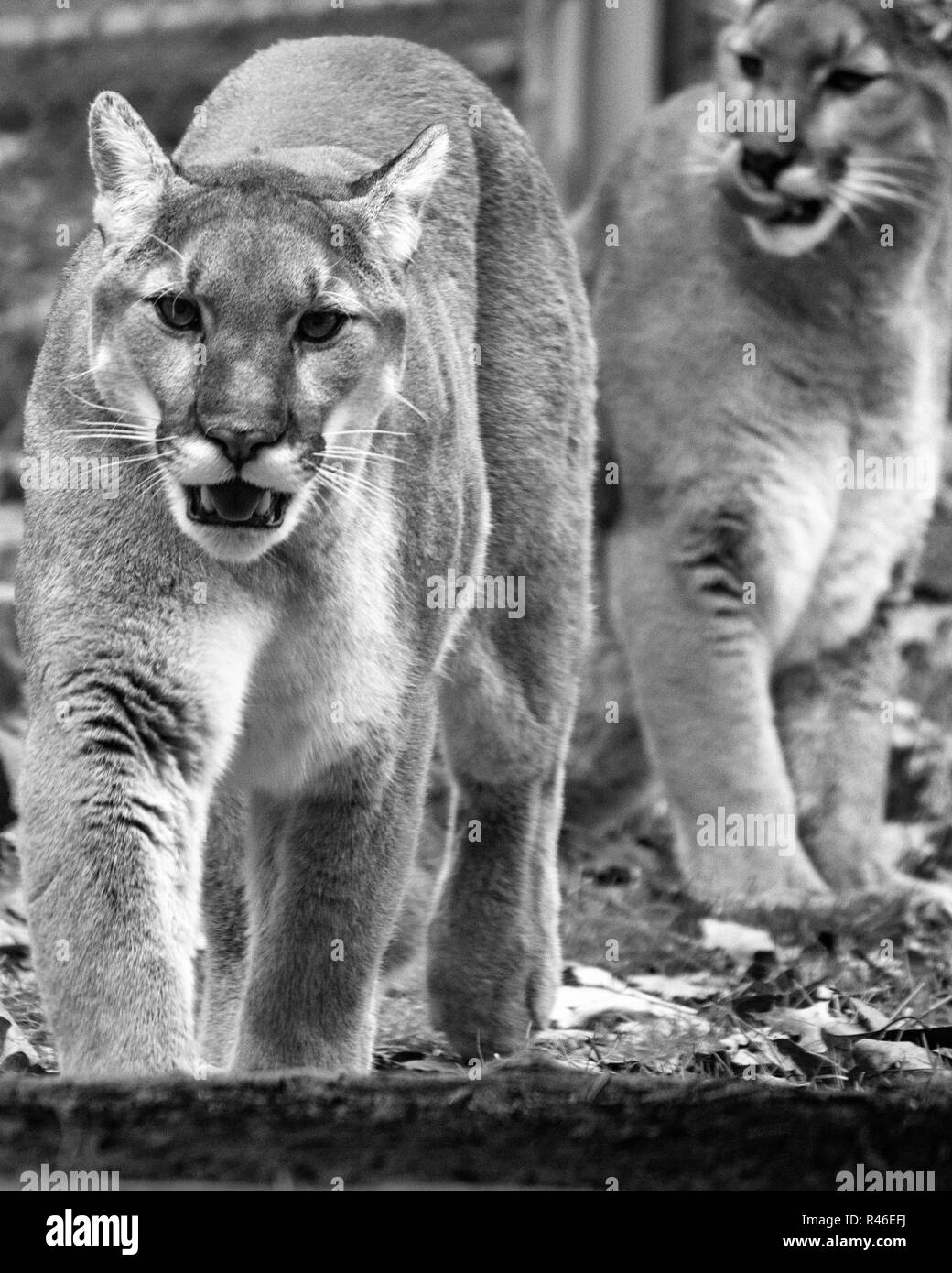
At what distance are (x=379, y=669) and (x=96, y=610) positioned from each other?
54cm

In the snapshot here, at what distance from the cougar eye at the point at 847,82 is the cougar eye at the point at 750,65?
0.58 feet

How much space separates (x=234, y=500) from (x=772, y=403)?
109 inches

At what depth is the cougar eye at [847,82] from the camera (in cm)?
578

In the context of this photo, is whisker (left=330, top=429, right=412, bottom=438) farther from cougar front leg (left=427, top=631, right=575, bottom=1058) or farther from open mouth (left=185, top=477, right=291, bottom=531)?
cougar front leg (left=427, top=631, right=575, bottom=1058)

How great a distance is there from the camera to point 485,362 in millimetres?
4555

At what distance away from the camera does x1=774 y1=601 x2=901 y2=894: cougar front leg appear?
6184mm

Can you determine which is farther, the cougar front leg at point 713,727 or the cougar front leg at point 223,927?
the cougar front leg at point 713,727

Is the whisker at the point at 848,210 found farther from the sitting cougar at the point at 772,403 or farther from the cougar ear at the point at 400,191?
the cougar ear at the point at 400,191

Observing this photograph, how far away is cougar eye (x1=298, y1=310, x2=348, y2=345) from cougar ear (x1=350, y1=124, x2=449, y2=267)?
245 millimetres

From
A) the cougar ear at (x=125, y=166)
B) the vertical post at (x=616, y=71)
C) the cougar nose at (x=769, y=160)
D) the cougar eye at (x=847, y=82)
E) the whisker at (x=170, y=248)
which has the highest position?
the vertical post at (x=616, y=71)

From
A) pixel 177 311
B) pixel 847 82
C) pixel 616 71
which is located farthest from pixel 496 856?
pixel 616 71

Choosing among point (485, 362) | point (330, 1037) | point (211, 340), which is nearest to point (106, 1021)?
point (330, 1037)

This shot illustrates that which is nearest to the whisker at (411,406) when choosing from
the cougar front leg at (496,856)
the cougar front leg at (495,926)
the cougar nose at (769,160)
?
→ the cougar front leg at (496,856)

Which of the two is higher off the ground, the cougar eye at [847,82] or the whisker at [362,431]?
the cougar eye at [847,82]
